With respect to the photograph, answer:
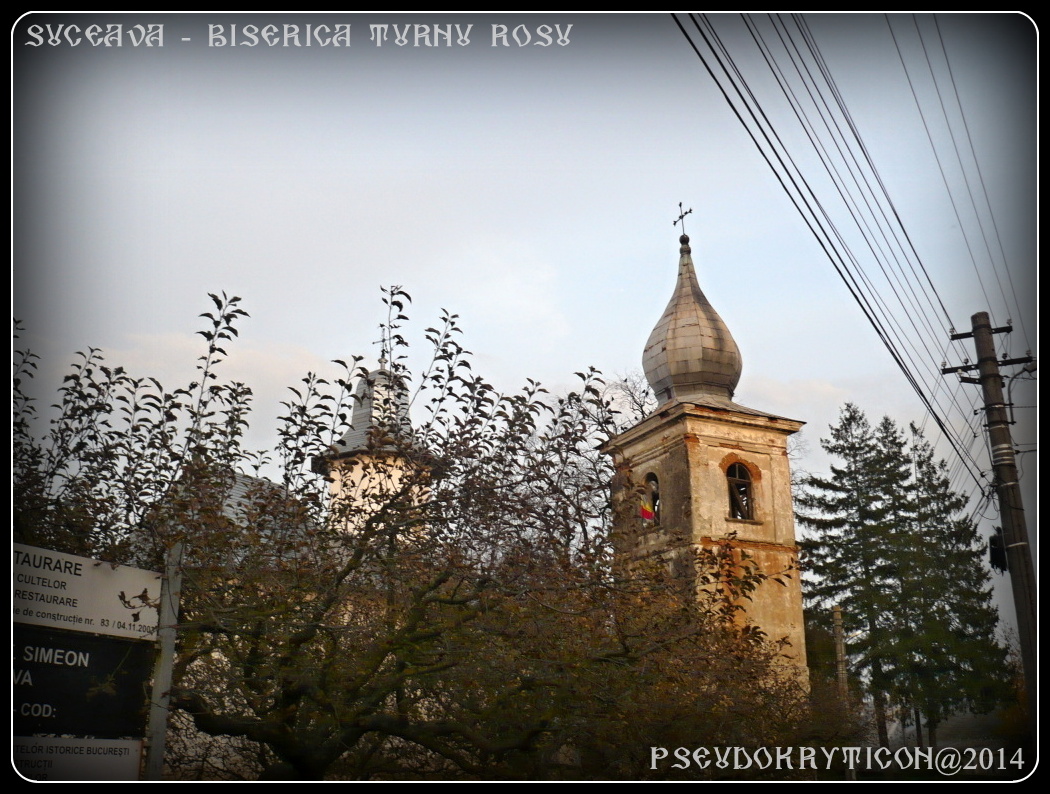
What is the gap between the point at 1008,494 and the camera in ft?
39.9

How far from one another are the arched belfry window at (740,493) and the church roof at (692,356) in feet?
6.19

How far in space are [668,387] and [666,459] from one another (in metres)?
2.16

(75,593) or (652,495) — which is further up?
(652,495)

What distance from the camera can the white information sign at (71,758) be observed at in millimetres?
5645

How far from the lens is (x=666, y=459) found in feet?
86.4

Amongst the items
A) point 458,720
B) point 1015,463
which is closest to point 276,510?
point 458,720

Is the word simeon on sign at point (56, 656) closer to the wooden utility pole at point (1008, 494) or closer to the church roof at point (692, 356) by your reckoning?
the wooden utility pole at point (1008, 494)

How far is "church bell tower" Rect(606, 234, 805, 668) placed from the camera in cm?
2481

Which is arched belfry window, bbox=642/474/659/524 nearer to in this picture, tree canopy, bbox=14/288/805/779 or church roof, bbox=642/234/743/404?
church roof, bbox=642/234/743/404

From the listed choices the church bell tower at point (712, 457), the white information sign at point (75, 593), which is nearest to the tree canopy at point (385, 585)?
the white information sign at point (75, 593)

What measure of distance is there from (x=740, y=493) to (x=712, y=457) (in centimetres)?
136

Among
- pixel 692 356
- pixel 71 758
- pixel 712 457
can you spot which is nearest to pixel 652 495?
pixel 712 457

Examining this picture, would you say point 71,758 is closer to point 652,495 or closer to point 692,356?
point 652,495

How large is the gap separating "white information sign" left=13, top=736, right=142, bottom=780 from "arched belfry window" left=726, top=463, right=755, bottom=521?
21222 mm
